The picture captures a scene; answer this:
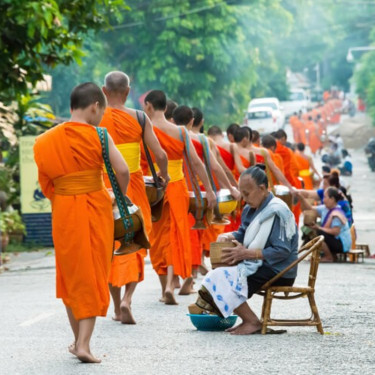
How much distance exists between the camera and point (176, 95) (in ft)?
154

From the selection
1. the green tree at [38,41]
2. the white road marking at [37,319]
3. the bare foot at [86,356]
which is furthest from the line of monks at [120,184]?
the green tree at [38,41]

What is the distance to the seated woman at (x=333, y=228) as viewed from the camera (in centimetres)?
1900

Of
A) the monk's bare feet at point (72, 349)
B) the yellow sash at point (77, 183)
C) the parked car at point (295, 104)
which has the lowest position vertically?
the monk's bare feet at point (72, 349)

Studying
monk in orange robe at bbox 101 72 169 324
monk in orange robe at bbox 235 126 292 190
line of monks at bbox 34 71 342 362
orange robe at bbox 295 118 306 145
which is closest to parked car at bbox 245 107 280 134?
orange robe at bbox 295 118 306 145

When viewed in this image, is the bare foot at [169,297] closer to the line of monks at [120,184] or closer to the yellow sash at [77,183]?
the line of monks at [120,184]

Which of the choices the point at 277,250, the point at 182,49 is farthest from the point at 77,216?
the point at 182,49

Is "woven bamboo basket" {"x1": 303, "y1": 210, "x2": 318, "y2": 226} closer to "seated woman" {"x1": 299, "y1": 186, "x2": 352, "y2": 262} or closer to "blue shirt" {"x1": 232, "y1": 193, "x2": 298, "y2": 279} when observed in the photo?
"seated woman" {"x1": 299, "y1": 186, "x2": 352, "y2": 262}

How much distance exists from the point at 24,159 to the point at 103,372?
44.2 ft

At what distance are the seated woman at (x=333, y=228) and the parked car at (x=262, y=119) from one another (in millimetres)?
52973

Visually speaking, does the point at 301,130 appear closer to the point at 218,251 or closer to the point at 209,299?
the point at 218,251

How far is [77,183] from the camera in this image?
8.84m

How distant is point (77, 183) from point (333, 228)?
34.6ft

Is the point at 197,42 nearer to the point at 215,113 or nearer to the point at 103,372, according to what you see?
the point at 215,113

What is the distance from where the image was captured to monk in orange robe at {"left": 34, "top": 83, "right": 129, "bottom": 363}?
8.76 metres
